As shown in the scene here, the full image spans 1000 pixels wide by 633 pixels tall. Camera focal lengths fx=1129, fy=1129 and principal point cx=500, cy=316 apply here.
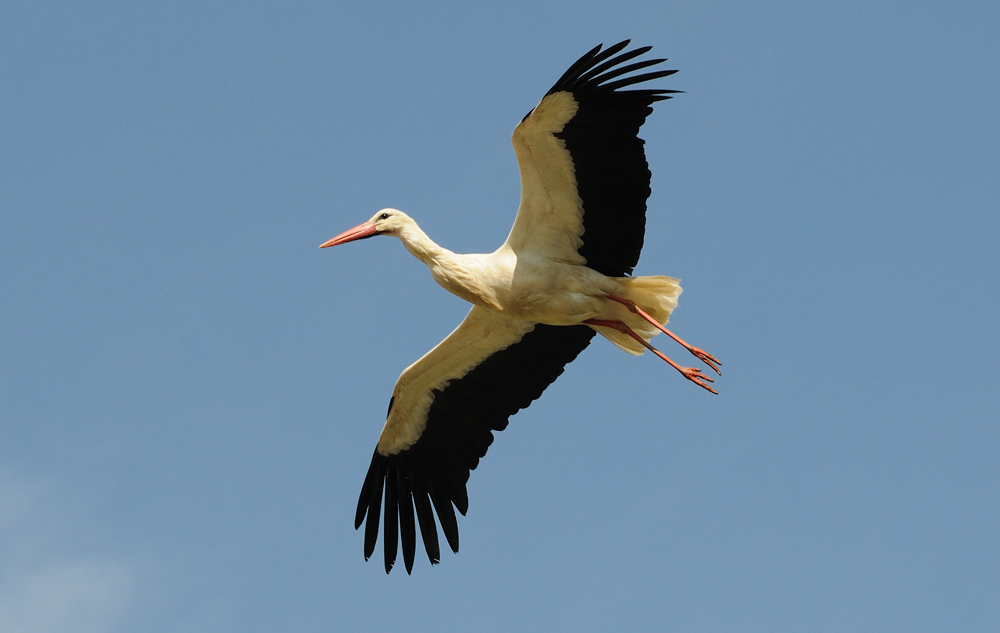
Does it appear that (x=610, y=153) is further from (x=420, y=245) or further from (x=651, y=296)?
(x=420, y=245)

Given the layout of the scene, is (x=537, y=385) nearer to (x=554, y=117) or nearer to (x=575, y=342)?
(x=575, y=342)

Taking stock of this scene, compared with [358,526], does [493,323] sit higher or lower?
higher

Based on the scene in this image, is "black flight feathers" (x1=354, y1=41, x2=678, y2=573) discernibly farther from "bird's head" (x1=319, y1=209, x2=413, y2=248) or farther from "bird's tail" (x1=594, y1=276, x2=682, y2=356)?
"bird's head" (x1=319, y1=209, x2=413, y2=248)

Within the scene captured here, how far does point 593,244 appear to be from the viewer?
859 centimetres

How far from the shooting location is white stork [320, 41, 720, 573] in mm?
7977

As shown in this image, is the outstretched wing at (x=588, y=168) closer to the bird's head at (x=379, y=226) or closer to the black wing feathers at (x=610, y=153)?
the black wing feathers at (x=610, y=153)

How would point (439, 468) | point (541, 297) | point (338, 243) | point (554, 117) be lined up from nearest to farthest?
point (554, 117) → point (541, 297) → point (338, 243) → point (439, 468)

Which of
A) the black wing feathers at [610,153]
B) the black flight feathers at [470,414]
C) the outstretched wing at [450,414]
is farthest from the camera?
the outstretched wing at [450,414]

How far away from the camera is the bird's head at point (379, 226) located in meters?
8.96

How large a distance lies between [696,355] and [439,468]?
2.58 m

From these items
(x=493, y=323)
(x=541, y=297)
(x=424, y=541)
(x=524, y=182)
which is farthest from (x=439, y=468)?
(x=524, y=182)

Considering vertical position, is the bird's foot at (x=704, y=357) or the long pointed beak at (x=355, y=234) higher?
the long pointed beak at (x=355, y=234)

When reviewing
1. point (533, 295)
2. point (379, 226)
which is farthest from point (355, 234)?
point (533, 295)

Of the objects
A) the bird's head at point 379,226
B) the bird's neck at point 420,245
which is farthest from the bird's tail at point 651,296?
the bird's head at point 379,226
